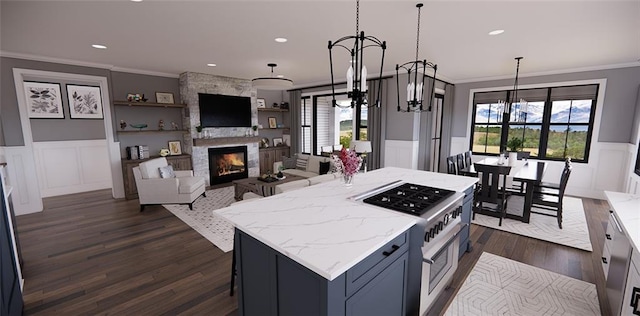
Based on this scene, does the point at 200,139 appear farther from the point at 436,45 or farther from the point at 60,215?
the point at 436,45

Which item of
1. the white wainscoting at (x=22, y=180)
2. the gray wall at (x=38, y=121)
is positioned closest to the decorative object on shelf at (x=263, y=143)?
the gray wall at (x=38, y=121)

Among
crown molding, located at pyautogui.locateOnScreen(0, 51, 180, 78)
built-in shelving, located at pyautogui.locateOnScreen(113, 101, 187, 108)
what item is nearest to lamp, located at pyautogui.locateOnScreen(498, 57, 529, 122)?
built-in shelving, located at pyautogui.locateOnScreen(113, 101, 187, 108)

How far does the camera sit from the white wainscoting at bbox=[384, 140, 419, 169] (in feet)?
18.6

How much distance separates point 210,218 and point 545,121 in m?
7.25

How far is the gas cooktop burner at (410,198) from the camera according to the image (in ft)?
6.32

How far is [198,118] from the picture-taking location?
6.19 meters

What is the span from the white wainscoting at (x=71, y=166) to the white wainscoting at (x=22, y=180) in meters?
1.12

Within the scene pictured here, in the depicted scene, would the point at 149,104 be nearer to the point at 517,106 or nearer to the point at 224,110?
the point at 224,110

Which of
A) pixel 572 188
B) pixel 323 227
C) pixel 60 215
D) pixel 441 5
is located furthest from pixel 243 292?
pixel 572 188

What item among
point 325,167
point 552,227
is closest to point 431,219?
point 552,227

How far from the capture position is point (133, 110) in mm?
5809

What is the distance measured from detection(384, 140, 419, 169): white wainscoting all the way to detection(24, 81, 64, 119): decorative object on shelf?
7082 mm

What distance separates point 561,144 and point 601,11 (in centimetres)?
417

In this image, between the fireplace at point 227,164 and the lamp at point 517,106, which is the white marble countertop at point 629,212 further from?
the fireplace at point 227,164
